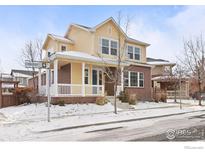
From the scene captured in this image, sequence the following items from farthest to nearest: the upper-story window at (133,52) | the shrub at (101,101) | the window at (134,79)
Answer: the upper-story window at (133,52) → the window at (134,79) → the shrub at (101,101)

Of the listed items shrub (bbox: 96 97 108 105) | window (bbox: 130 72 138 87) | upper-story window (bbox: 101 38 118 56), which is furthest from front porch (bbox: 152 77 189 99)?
shrub (bbox: 96 97 108 105)

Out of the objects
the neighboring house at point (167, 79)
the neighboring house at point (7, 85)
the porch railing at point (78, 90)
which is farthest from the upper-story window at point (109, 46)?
the neighboring house at point (7, 85)

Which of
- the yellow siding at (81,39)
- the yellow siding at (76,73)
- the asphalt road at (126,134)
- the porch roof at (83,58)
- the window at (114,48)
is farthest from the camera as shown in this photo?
the window at (114,48)

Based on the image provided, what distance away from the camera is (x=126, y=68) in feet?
55.5

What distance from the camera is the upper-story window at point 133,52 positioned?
58.9 ft

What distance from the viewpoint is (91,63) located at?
14781mm

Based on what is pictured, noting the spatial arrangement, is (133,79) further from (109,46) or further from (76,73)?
(76,73)

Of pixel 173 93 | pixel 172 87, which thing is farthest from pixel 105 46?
pixel 172 87

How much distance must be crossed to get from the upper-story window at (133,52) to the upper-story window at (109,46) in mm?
1379

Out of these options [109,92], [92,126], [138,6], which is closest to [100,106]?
[109,92]

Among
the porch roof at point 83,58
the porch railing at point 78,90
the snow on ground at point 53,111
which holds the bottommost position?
the snow on ground at point 53,111

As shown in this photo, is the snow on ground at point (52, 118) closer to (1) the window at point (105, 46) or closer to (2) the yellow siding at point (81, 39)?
(1) the window at point (105, 46)
